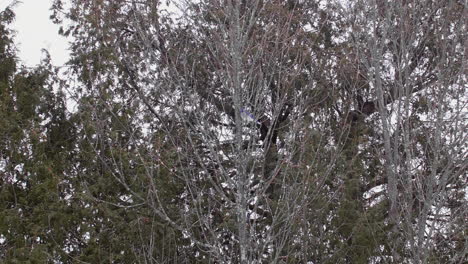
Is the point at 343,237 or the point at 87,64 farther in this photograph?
the point at 87,64

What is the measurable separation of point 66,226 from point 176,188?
1481 millimetres

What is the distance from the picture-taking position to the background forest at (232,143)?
7.15 metres

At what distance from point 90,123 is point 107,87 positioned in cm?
112

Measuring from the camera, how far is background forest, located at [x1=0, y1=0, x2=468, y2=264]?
23.5 feet

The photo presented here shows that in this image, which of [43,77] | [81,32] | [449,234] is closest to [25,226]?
[43,77]

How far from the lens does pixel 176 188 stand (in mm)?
9016

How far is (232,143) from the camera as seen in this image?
6352mm

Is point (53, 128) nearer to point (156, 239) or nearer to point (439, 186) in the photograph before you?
point (156, 239)

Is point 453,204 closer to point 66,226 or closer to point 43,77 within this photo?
point 66,226

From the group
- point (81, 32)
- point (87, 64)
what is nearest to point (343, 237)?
point (87, 64)

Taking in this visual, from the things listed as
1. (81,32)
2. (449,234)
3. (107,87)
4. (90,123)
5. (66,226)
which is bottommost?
(449,234)

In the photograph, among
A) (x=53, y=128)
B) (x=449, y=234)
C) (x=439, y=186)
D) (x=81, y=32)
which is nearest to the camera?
(x=439, y=186)

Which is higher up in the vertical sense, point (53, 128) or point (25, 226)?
point (53, 128)

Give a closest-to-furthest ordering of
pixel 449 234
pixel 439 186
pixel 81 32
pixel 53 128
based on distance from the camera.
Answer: pixel 439 186
pixel 449 234
pixel 53 128
pixel 81 32
